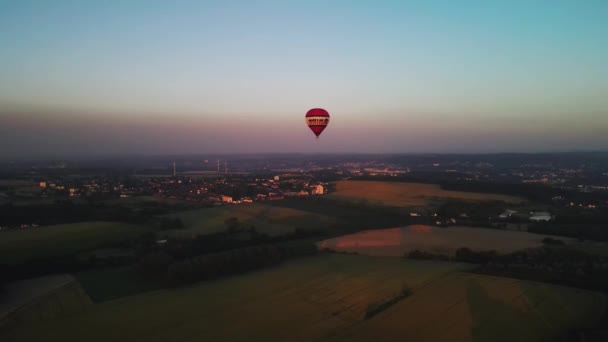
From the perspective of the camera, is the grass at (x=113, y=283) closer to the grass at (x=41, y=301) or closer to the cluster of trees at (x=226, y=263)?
the grass at (x=41, y=301)

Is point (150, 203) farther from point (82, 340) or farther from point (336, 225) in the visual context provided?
point (82, 340)

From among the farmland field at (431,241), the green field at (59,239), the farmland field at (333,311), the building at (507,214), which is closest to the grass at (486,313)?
the farmland field at (333,311)

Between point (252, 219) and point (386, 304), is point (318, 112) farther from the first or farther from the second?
point (386, 304)

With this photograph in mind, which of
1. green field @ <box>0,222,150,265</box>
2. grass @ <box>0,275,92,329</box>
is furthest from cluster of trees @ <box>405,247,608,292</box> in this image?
green field @ <box>0,222,150,265</box>

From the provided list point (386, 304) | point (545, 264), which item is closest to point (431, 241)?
point (545, 264)

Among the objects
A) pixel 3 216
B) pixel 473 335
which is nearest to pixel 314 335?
pixel 473 335

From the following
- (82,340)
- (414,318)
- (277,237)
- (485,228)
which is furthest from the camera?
(485,228)
